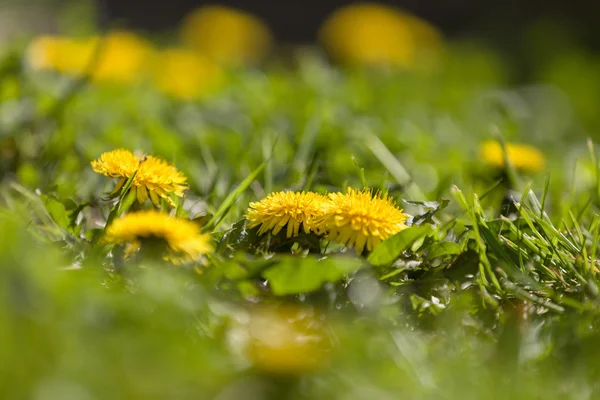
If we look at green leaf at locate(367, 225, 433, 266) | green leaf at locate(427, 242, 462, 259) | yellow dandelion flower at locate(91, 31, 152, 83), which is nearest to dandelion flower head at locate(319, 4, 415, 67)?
yellow dandelion flower at locate(91, 31, 152, 83)

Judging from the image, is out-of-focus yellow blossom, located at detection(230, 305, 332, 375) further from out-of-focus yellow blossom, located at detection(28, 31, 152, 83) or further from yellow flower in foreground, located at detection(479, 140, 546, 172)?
out-of-focus yellow blossom, located at detection(28, 31, 152, 83)

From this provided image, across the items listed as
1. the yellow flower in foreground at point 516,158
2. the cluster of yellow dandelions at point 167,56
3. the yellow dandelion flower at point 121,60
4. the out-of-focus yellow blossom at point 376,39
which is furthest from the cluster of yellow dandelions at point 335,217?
the out-of-focus yellow blossom at point 376,39

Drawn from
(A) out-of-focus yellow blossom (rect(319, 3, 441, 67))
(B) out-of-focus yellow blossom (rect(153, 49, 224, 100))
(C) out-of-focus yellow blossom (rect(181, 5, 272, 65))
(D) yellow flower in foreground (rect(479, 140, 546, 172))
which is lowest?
(C) out-of-focus yellow blossom (rect(181, 5, 272, 65))

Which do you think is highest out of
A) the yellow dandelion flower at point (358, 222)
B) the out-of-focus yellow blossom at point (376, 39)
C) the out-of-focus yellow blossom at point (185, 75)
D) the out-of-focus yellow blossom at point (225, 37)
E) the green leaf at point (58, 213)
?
the yellow dandelion flower at point (358, 222)

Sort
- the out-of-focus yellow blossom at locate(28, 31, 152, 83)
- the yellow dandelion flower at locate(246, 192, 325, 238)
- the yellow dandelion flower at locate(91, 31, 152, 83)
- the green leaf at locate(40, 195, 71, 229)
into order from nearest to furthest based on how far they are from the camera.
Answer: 1. the yellow dandelion flower at locate(246, 192, 325, 238)
2. the green leaf at locate(40, 195, 71, 229)
3. the out-of-focus yellow blossom at locate(28, 31, 152, 83)
4. the yellow dandelion flower at locate(91, 31, 152, 83)

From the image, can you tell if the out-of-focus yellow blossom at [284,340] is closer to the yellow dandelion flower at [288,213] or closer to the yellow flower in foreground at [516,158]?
the yellow dandelion flower at [288,213]

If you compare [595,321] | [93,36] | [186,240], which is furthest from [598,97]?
[186,240]

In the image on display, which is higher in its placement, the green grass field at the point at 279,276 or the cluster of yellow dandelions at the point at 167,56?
the green grass field at the point at 279,276

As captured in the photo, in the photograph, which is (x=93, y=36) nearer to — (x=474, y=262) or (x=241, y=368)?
(x=474, y=262)
